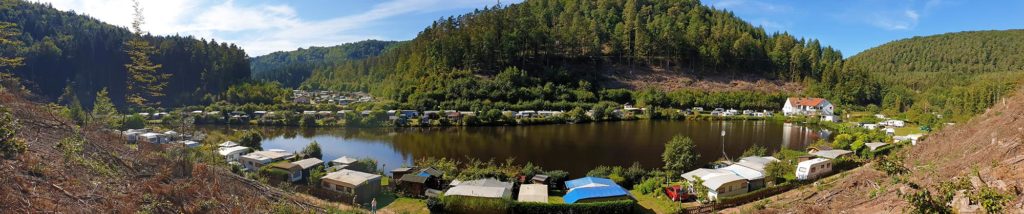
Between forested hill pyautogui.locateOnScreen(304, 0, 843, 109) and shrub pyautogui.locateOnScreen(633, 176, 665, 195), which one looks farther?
forested hill pyautogui.locateOnScreen(304, 0, 843, 109)

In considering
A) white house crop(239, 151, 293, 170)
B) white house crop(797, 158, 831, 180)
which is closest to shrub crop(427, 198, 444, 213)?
white house crop(239, 151, 293, 170)

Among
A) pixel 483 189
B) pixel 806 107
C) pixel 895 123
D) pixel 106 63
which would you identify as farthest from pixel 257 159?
pixel 106 63

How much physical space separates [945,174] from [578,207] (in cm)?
758

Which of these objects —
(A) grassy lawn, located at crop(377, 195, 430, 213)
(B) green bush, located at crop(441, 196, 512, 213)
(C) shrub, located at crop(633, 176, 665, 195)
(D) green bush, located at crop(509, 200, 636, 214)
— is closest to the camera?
(D) green bush, located at crop(509, 200, 636, 214)

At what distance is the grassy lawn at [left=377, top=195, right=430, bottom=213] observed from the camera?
1379 cm

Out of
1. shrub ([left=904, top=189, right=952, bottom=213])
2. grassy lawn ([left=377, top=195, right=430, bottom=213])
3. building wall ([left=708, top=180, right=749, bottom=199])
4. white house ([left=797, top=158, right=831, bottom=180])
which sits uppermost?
shrub ([left=904, top=189, right=952, bottom=213])

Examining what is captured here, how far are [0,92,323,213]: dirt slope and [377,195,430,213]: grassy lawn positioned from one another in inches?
95.2

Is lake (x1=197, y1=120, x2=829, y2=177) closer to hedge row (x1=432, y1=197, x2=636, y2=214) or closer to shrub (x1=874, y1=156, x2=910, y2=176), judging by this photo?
hedge row (x1=432, y1=197, x2=636, y2=214)

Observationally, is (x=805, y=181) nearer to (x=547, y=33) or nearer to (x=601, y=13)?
(x=547, y=33)

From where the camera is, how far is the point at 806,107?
44094 mm

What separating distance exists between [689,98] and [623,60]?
12821 mm

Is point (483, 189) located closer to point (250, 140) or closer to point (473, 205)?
point (473, 205)

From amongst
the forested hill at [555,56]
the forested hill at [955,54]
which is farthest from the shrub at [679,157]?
the forested hill at [955,54]

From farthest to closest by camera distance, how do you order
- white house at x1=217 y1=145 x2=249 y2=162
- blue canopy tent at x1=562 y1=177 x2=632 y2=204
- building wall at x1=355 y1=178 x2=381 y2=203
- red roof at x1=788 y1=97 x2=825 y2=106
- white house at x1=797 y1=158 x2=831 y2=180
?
1. red roof at x1=788 y1=97 x2=825 y2=106
2. white house at x1=217 y1=145 x2=249 y2=162
3. white house at x1=797 y1=158 x2=831 y2=180
4. building wall at x1=355 y1=178 x2=381 y2=203
5. blue canopy tent at x1=562 y1=177 x2=632 y2=204
